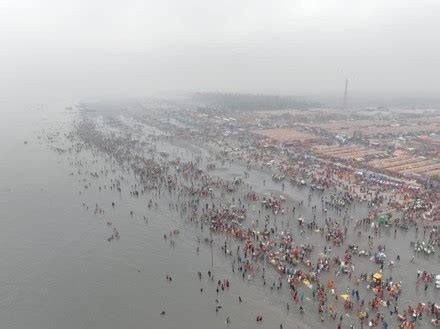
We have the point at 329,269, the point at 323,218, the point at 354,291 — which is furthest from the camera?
the point at 323,218

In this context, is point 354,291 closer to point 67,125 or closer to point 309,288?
point 309,288

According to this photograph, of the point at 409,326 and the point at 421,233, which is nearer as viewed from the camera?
the point at 409,326

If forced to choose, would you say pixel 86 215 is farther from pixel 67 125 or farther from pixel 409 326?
pixel 67 125

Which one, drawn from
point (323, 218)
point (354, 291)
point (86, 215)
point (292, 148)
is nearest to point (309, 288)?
point (354, 291)

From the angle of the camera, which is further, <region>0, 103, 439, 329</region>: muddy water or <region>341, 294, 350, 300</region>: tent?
<region>341, 294, 350, 300</region>: tent

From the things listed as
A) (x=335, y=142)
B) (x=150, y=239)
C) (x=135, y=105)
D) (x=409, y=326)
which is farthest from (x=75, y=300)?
(x=135, y=105)

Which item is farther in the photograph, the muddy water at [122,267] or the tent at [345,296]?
the tent at [345,296]

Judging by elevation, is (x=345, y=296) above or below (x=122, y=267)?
above

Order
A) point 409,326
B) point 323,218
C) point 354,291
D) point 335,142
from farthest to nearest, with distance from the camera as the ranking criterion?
point 335,142 < point 323,218 < point 354,291 < point 409,326

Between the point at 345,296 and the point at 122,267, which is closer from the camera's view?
Result: the point at 345,296
